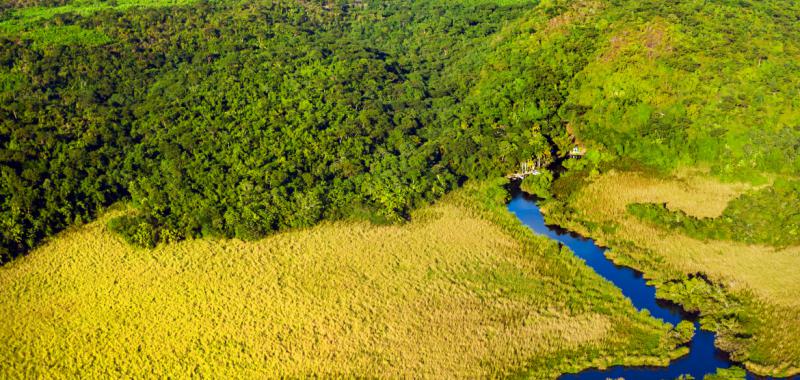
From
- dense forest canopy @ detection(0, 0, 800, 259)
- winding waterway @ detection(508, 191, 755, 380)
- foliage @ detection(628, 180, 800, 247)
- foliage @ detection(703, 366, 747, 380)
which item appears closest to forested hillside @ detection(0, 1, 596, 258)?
dense forest canopy @ detection(0, 0, 800, 259)

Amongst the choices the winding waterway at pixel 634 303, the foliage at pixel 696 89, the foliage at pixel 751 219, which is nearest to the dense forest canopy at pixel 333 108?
the foliage at pixel 696 89

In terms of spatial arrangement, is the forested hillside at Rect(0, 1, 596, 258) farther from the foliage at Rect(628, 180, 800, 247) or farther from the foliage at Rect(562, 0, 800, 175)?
the foliage at Rect(628, 180, 800, 247)

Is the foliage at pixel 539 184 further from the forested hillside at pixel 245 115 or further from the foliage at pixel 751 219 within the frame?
the foliage at pixel 751 219

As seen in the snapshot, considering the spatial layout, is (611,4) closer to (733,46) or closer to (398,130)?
(733,46)

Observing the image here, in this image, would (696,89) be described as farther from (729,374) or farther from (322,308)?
(322,308)

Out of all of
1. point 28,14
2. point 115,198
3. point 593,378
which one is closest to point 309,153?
point 115,198

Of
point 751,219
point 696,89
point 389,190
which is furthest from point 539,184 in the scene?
point 696,89
